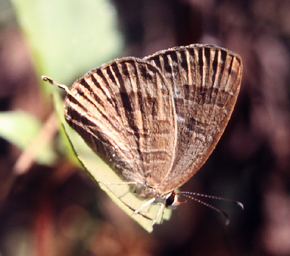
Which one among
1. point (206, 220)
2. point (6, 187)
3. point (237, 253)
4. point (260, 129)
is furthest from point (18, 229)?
point (260, 129)

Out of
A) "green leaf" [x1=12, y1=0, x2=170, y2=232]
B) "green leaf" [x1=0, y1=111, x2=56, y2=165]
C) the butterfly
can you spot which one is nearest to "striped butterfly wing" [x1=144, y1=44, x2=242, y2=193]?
the butterfly

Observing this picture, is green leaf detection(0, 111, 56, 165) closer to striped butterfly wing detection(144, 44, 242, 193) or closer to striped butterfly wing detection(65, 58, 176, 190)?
striped butterfly wing detection(65, 58, 176, 190)

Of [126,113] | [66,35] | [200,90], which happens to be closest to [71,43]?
[66,35]

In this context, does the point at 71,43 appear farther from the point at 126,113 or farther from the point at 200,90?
the point at 200,90

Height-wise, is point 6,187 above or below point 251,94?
below

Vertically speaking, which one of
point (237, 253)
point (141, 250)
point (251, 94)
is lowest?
point (237, 253)

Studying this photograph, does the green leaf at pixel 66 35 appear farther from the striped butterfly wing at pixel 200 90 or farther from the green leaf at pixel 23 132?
the striped butterfly wing at pixel 200 90

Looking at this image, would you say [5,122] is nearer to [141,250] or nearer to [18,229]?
[18,229]
